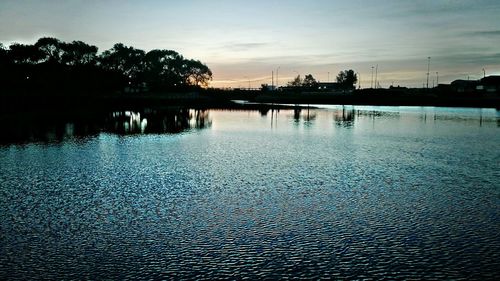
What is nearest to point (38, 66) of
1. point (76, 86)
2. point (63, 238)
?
point (76, 86)

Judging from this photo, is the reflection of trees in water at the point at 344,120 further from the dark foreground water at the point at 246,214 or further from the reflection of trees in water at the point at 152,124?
the dark foreground water at the point at 246,214

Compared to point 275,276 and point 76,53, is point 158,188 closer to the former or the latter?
point 275,276

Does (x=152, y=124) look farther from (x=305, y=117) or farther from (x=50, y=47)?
(x=50, y=47)

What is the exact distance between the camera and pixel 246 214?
20.6m

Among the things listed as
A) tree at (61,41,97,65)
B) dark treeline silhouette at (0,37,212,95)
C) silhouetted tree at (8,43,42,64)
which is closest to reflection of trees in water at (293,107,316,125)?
dark treeline silhouette at (0,37,212,95)

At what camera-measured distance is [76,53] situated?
15650 centimetres

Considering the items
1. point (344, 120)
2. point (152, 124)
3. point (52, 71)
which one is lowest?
point (344, 120)

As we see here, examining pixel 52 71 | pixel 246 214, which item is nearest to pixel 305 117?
pixel 246 214

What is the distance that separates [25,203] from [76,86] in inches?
4794

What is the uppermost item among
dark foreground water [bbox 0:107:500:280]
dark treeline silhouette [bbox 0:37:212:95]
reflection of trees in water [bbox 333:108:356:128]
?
dark treeline silhouette [bbox 0:37:212:95]

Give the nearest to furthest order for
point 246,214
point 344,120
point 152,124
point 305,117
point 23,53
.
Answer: point 246,214
point 152,124
point 344,120
point 305,117
point 23,53

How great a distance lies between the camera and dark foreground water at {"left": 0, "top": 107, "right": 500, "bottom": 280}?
1470cm

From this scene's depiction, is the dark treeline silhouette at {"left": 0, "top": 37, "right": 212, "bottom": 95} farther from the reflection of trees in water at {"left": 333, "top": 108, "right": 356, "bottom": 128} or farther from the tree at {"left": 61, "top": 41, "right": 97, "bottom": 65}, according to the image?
the reflection of trees in water at {"left": 333, "top": 108, "right": 356, "bottom": 128}

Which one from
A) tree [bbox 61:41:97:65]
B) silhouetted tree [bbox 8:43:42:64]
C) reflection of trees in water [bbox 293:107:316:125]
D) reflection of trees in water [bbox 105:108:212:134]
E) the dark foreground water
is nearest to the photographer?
the dark foreground water
